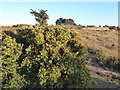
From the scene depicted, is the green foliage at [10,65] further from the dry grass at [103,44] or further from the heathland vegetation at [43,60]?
the dry grass at [103,44]

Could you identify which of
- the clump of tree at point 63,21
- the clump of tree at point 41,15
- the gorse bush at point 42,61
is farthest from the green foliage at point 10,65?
the clump of tree at point 63,21

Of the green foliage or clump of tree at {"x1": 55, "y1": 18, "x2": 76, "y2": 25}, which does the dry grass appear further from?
clump of tree at {"x1": 55, "y1": 18, "x2": 76, "y2": 25}

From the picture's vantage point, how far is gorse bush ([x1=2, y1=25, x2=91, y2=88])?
6.62 m

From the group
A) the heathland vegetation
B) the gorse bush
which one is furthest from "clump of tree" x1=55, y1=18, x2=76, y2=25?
the gorse bush

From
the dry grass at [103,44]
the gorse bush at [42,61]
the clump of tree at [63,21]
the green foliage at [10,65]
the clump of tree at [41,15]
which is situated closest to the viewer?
the green foliage at [10,65]

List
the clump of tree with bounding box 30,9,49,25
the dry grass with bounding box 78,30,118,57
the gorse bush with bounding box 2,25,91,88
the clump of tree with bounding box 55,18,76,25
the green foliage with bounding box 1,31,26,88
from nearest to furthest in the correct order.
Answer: the green foliage with bounding box 1,31,26,88, the gorse bush with bounding box 2,25,91,88, the dry grass with bounding box 78,30,118,57, the clump of tree with bounding box 30,9,49,25, the clump of tree with bounding box 55,18,76,25

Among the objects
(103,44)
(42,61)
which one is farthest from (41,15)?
(42,61)

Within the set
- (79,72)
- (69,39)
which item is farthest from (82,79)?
(69,39)

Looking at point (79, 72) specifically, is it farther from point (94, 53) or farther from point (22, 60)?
point (94, 53)

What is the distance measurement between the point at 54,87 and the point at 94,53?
876 centimetres

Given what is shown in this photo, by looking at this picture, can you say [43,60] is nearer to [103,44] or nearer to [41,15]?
[103,44]

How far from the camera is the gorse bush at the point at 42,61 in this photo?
6.62 meters

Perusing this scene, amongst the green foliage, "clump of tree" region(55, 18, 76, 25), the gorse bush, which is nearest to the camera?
the green foliage

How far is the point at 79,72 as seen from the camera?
7.21 meters
